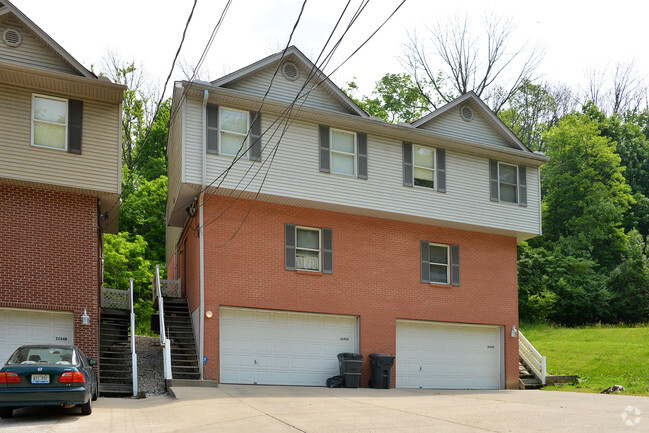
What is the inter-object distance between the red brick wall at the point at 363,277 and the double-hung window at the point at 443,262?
0.25m

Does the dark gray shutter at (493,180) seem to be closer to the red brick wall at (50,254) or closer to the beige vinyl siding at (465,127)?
the beige vinyl siding at (465,127)

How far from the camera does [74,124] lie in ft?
62.6

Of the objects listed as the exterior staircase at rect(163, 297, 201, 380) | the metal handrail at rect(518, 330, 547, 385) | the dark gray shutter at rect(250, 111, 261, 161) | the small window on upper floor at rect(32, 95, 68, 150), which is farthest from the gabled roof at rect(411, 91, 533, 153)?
the small window on upper floor at rect(32, 95, 68, 150)

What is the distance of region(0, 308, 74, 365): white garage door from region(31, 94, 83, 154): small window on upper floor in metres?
4.37

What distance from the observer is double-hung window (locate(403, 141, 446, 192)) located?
2347cm

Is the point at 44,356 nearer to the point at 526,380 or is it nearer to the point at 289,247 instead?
the point at 289,247

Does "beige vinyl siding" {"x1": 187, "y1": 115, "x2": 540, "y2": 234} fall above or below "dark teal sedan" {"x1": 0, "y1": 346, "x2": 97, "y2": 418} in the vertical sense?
above

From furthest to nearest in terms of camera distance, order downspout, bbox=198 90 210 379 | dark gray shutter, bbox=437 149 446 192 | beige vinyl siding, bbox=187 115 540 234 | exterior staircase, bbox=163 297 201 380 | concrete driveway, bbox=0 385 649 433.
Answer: dark gray shutter, bbox=437 149 446 192 < beige vinyl siding, bbox=187 115 540 234 < downspout, bbox=198 90 210 379 < exterior staircase, bbox=163 297 201 380 < concrete driveway, bbox=0 385 649 433

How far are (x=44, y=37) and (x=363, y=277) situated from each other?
1149 cm

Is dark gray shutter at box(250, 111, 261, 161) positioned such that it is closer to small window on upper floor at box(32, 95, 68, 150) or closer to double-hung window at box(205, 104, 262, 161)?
double-hung window at box(205, 104, 262, 161)

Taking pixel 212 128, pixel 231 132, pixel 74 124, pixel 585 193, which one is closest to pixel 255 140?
pixel 231 132

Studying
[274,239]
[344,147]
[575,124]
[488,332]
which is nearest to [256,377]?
[274,239]

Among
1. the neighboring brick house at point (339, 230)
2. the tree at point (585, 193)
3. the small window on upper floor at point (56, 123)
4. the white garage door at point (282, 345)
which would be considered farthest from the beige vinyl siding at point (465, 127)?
the tree at point (585, 193)

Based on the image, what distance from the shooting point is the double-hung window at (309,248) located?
21406mm
